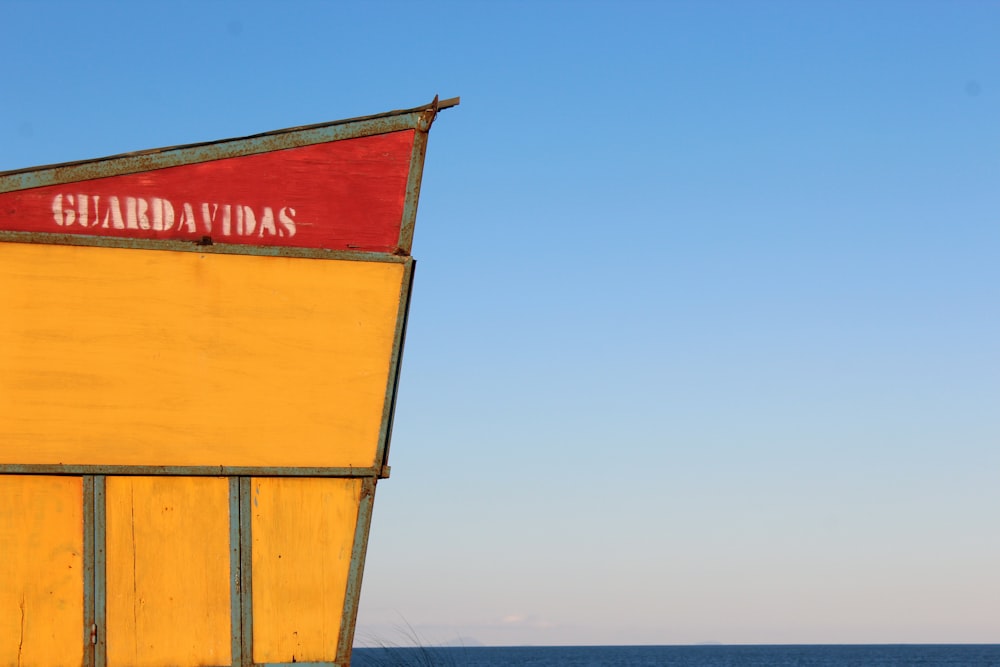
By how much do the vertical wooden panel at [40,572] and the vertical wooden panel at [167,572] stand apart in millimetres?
278

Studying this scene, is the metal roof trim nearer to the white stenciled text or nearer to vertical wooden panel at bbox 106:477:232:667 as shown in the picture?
the white stenciled text

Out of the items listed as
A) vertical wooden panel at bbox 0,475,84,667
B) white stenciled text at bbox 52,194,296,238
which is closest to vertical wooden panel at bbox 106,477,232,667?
vertical wooden panel at bbox 0,475,84,667

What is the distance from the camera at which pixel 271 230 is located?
10438 millimetres

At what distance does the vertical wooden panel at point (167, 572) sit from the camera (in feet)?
32.4

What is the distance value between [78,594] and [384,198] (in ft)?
13.3

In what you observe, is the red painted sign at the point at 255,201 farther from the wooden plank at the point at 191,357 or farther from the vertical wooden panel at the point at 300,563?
the vertical wooden panel at the point at 300,563

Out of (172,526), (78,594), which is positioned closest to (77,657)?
(78,594)

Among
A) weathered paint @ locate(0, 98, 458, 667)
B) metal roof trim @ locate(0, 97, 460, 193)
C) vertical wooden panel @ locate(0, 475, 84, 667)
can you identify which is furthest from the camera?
metal roof trim @ locate(0, 97, 460, 193)

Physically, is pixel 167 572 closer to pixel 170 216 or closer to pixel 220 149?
pixel 170 216

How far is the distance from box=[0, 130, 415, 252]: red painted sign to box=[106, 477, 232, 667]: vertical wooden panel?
6.81 feet

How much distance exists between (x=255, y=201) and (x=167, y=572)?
3110mm

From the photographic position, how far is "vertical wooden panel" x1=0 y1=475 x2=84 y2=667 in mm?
9688

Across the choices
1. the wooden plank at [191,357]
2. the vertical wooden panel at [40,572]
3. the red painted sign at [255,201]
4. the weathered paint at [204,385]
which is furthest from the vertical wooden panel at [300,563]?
the red painted sign at [255,201]

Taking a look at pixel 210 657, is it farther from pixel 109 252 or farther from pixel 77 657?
pixel 109 252
